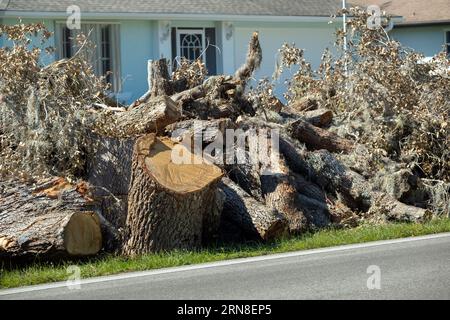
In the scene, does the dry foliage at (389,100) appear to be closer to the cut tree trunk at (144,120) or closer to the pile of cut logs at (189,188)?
the pile of cut logs at (189,188)

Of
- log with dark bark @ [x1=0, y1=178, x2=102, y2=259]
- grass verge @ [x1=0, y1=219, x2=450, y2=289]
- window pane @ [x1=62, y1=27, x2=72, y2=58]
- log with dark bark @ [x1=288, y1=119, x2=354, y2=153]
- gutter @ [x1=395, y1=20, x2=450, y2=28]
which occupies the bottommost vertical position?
grass verge @ [x1=0, y1=219, x2=450, y2=289]

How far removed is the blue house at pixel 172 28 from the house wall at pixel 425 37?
5580 mm

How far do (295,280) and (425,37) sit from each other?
21.6 metres

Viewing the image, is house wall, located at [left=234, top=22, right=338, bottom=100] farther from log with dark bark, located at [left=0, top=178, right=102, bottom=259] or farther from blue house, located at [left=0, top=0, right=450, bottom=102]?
log with dark bark, located at [left=0, top=178, right=102, bottom=259]

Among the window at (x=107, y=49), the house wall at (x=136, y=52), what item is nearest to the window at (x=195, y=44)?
the house wall at (x=136, y=52)

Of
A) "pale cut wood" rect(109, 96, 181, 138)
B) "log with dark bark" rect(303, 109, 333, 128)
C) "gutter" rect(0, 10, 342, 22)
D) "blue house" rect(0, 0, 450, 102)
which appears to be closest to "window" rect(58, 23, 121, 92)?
"blue house" rect(0, 0, 450, 102)

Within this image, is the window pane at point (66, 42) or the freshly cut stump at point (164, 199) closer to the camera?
the freshly cut stump at point (164, 199)

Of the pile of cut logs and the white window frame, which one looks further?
the white window frame

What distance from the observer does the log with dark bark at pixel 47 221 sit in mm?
9258

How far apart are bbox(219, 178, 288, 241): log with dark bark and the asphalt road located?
0.86 metres

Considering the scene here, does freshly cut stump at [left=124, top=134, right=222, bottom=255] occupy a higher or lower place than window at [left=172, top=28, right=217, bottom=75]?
lower

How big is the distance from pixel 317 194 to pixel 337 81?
127 inches

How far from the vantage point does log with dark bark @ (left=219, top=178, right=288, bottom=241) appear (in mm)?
10281

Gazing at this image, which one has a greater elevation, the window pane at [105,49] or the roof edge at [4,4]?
the roof edge at [4,4]
